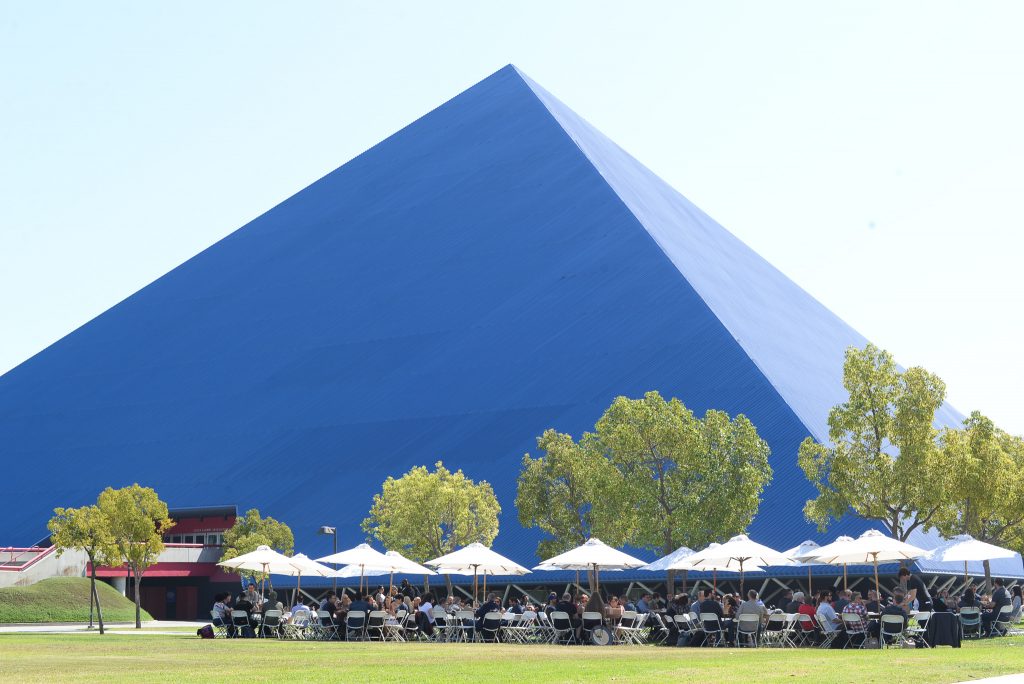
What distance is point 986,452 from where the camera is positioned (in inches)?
1422

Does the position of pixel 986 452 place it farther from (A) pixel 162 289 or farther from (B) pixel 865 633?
(A) pixel 162 289

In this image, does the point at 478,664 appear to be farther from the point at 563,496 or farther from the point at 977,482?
the point at 977,482

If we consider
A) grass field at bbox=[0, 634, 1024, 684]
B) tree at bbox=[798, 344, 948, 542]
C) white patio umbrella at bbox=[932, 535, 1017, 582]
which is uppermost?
tree at bbox=[798, 344, 948, 542]

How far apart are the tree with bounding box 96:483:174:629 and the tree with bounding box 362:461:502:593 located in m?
7.97

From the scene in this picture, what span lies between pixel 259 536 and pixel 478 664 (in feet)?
113

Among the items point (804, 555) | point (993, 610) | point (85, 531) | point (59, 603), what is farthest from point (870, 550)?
point (59, 603)

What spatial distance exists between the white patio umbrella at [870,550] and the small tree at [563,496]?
31.6 feet

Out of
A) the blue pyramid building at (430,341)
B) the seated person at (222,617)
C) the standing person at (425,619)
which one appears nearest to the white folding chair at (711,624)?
the standing person at (425,619)

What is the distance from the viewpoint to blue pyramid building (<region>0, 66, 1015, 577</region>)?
53562 millimetres

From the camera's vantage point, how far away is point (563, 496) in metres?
40.0

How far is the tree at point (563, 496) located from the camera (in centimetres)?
3916

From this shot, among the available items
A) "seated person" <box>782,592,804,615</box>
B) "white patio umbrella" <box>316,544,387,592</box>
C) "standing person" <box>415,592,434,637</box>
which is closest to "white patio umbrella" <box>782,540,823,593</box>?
"seated person" <box>782,592,804,615</box>

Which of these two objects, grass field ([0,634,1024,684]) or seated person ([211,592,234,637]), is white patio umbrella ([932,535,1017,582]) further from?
seated person ([211,592,234,637])

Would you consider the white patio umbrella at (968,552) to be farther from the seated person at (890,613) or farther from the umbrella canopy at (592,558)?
the umbrella canopy at (592,558)
